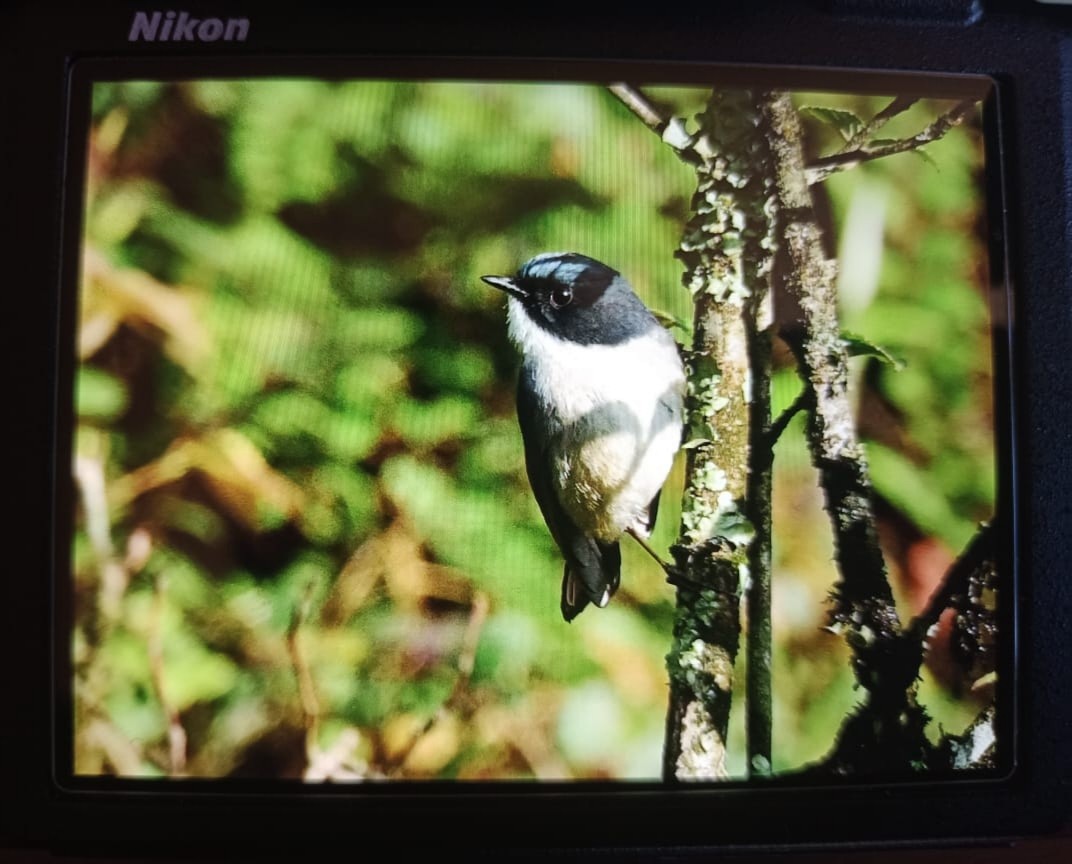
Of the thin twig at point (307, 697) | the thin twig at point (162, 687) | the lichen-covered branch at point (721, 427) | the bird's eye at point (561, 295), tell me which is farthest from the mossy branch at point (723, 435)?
the thin twig at point (162, 687)

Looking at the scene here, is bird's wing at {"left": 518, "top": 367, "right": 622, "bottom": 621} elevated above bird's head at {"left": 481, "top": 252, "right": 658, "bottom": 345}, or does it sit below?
below

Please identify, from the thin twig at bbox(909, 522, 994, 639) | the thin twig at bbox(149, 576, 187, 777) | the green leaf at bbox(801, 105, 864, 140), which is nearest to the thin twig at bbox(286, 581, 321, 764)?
the thin twig at bbox(149, 576, 187, 777)

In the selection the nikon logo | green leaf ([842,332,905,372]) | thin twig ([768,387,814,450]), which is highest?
the nikon logo

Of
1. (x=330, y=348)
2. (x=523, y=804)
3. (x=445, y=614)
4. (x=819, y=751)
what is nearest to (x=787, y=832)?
(x=819, y=751)

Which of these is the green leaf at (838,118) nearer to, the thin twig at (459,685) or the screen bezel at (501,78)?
the screen bezel at (501,78)

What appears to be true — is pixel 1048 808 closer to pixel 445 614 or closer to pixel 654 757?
pixel 654 757

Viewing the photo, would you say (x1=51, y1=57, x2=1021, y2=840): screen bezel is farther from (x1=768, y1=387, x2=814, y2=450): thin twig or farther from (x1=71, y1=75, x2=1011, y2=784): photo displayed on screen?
(x1=768, y1=387, x2=814, y2=450): thin twig

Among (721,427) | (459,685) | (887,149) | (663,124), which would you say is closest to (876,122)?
(887,149)

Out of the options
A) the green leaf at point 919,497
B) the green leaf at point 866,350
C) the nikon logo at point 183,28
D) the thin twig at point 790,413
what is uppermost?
the nikon logo at point 183,28

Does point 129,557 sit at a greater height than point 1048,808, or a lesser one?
greater
